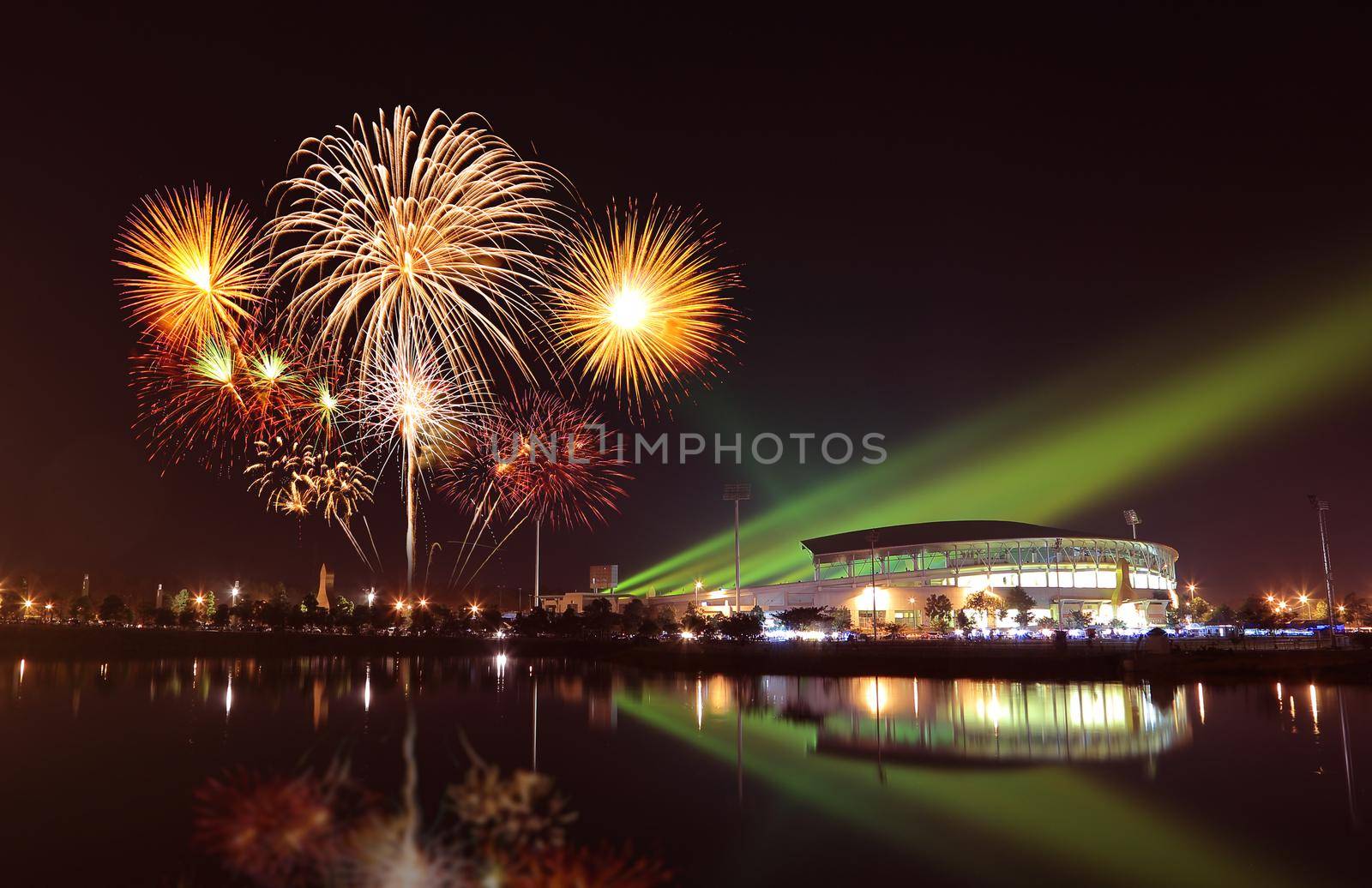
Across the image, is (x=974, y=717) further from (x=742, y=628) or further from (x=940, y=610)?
(x=940, y=610)

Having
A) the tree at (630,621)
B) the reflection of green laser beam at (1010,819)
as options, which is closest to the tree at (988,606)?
the tree at (630,621)

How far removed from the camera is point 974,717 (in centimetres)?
3303

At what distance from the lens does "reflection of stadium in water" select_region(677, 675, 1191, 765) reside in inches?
1025

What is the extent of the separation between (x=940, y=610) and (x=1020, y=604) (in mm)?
7122

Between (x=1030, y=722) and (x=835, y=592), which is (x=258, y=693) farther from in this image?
(x=835, y=592)

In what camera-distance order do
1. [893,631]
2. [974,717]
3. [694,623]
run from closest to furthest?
[974,717] < [893,631] < [694,623]

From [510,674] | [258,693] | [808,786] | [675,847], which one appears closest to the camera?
[675,847]

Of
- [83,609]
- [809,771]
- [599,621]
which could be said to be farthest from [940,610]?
[83,609]

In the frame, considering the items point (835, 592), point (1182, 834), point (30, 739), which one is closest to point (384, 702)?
point (30, 739)

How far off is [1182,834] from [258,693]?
134ft

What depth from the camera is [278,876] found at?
44.4 feet

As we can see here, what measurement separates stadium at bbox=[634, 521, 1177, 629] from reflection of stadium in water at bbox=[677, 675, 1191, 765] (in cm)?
4040

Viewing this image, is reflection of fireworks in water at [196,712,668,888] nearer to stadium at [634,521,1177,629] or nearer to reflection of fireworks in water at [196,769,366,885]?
reflection of fireworks in water at [196,769,366,885]

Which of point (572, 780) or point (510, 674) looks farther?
point (510, 674)
